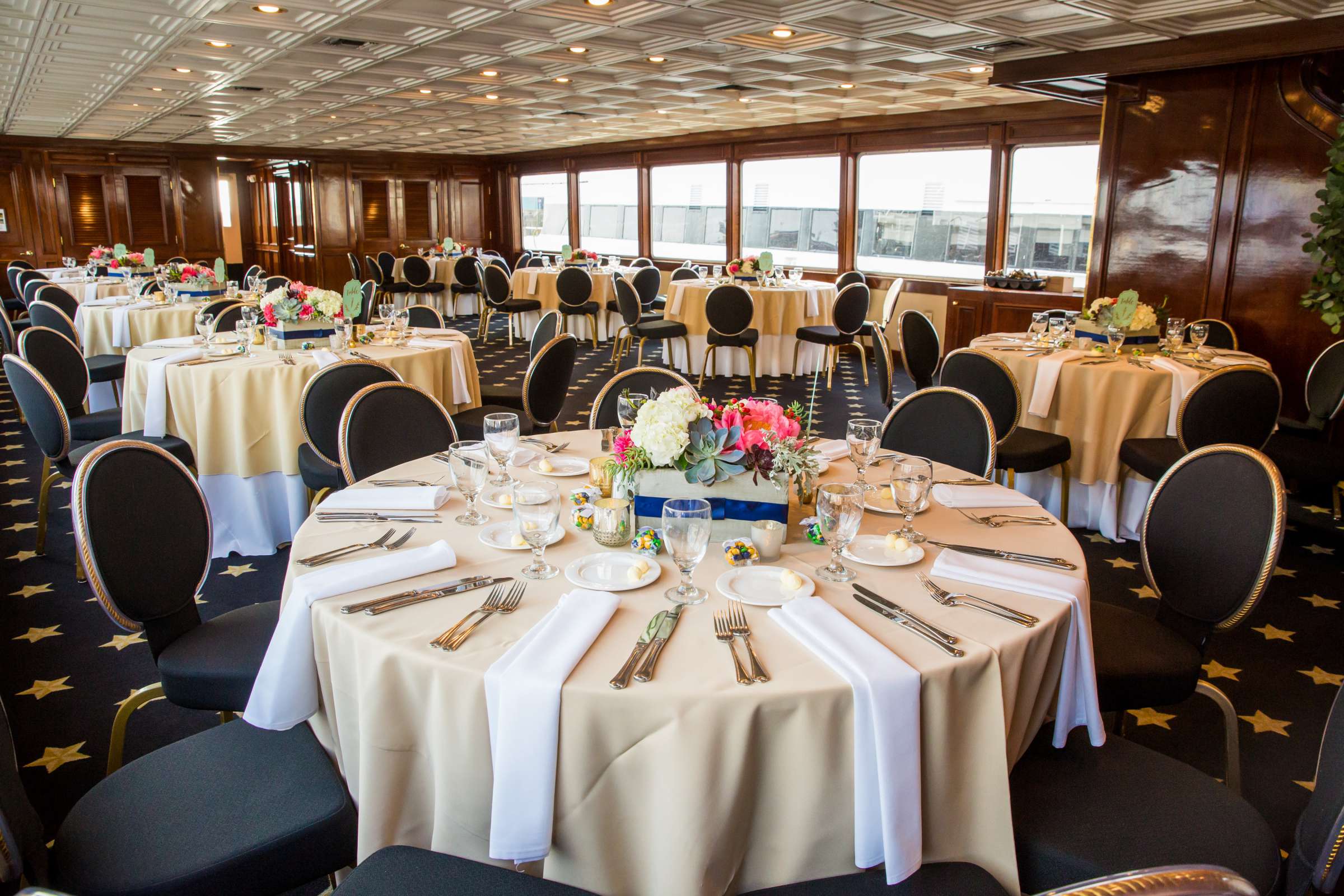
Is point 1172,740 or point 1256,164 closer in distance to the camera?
point 1172,740

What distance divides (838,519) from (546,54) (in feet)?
20.2

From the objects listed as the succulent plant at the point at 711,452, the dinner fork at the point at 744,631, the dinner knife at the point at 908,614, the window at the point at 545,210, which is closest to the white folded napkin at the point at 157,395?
the succulent plant at the point at 711,452

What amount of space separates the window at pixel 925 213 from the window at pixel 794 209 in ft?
1.62

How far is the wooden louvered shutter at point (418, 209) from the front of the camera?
17.2 meters

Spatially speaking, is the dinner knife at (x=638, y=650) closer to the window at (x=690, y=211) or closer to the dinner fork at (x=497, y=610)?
the dinner fork at (x=497, y=610)

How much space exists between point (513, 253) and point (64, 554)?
14.4 meters

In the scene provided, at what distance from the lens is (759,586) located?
70.2 inches

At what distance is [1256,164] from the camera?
5707 mm

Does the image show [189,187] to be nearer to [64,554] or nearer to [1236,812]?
[64,554]

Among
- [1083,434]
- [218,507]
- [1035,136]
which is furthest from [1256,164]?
[218,507]

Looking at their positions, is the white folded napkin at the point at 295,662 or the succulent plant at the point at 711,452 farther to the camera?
the succulent plant at the point at 711,452

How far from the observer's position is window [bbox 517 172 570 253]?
645 inches

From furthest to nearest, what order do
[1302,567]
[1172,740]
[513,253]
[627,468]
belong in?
[513,253], [1302,567], [1172,740], [627,468]

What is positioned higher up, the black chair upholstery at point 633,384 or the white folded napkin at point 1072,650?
the black chair upholstery at point 633,384
